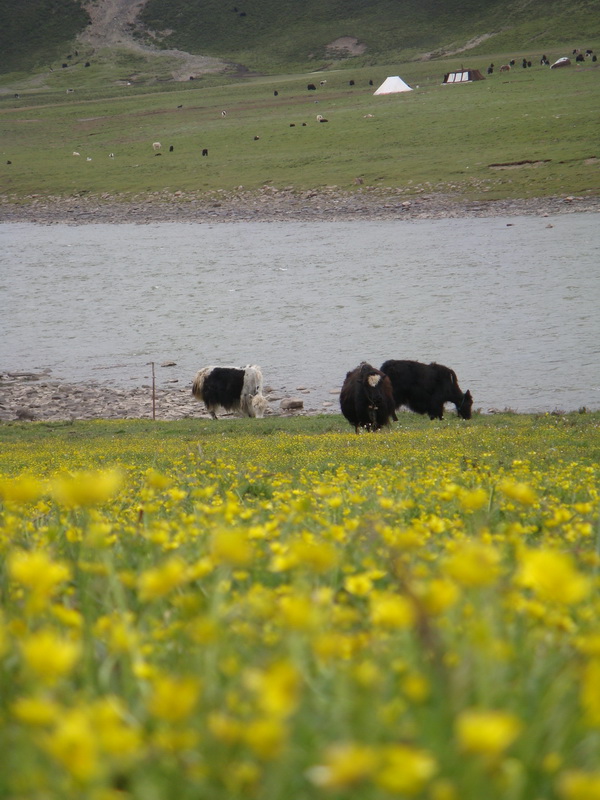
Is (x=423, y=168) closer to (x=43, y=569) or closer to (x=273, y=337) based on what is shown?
(x=273, y=337)

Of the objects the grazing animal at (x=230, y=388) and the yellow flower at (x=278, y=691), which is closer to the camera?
the yellow flower at (x=278, y=691)

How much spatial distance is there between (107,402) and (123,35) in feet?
573

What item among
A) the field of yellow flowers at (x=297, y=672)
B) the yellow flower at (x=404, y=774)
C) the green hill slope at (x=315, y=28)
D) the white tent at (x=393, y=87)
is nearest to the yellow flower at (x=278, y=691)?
the field of yellow flowers at (x=297, y=672)

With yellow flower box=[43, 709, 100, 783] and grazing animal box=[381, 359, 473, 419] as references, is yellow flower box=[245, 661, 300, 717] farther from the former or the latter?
grazing animal box=[381, 359, 473, 419]

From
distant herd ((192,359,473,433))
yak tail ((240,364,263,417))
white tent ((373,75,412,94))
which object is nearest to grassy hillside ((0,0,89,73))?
white tent ((373,75,412,94))

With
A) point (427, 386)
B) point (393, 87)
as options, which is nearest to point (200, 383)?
point (427, 386)

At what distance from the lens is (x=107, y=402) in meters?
24.0

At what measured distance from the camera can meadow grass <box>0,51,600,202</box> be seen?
56.5 metres

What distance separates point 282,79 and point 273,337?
4332 inches

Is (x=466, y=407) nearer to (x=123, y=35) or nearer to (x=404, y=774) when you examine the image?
(x=404, y=774)

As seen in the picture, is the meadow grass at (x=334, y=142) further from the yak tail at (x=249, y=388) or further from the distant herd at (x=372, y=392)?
the distant herd at (x=372, y=392)

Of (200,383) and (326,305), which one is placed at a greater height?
(326,305)

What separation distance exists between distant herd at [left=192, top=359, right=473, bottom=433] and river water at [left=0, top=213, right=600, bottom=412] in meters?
1.68

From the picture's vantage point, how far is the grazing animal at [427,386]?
1955 centimetres
